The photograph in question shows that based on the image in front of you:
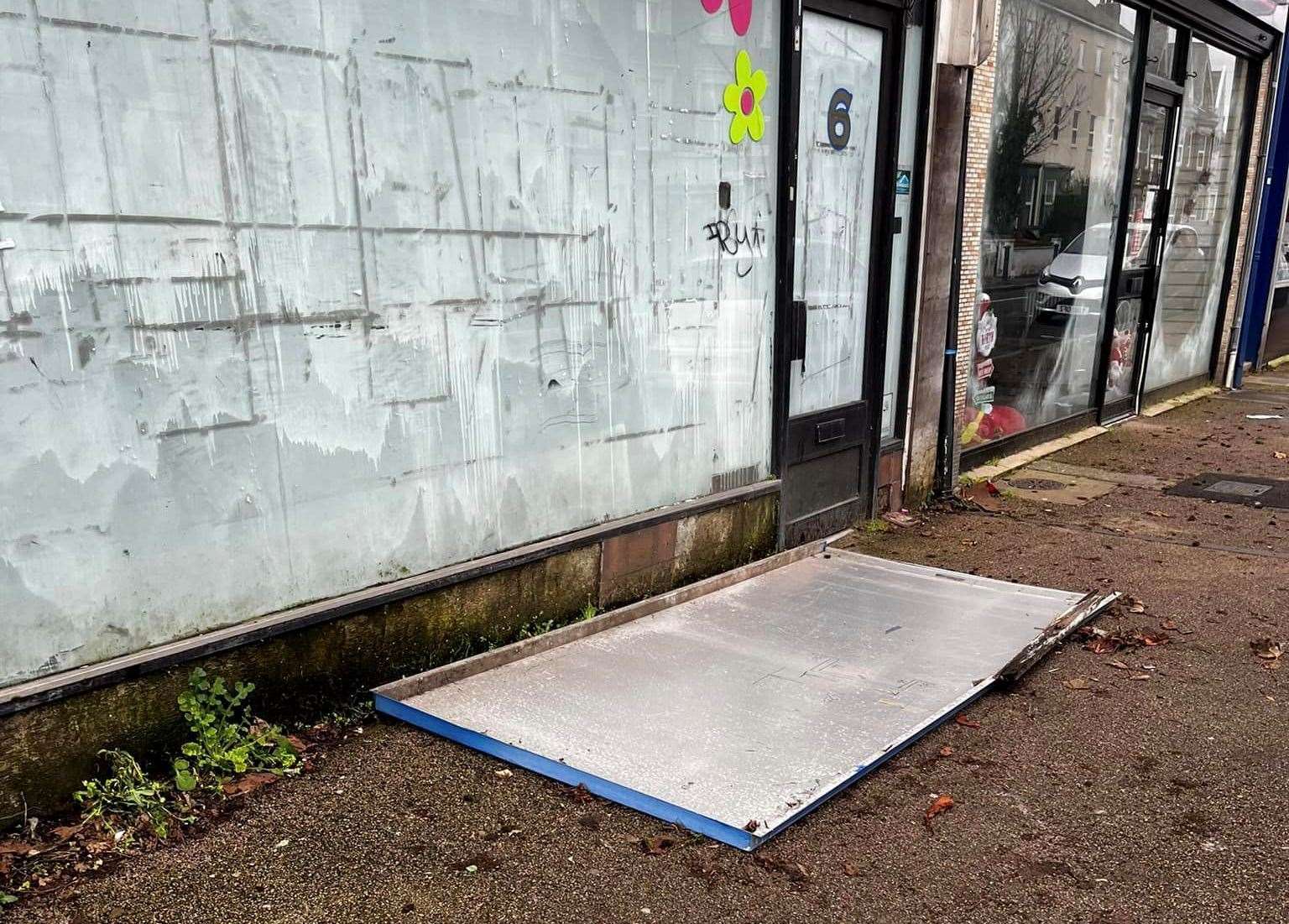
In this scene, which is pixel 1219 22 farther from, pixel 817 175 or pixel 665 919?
pixel 665 919

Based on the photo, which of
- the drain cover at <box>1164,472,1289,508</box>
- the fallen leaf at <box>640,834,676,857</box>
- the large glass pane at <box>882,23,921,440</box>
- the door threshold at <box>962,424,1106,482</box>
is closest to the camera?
the fallen leaf at <box>640,834,676,857</box>

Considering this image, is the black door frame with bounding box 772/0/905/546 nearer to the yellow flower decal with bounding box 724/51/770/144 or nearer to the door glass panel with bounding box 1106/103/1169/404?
the yellow flower decal with bounding box 724/51/770/144

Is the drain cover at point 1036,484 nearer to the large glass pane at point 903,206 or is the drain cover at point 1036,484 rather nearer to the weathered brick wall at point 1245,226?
the large glass pane at point 903,206

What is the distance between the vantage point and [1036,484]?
314 inches

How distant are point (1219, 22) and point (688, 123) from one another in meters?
8.86

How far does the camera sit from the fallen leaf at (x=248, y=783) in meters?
3.36

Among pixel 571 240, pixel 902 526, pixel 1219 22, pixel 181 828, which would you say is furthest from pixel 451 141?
pixel 1219 22

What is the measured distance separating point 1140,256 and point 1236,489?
3855mm

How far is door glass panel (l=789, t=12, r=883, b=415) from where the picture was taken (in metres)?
5.76

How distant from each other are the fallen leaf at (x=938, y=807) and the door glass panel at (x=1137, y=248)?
806cm

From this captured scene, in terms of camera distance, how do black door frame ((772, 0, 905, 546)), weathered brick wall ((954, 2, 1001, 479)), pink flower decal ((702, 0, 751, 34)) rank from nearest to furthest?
1. pink flower decal ((702, 0, 751, 34))
2. black door frame ((772, 0, 905, 546))
3. weathered brick wall ((954, 2, 1001, 479))

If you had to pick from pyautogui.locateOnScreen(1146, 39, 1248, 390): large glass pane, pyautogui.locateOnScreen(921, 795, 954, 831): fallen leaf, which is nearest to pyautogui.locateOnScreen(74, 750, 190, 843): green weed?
pyautogui.locateOnScreen(921, 795, 954, 831): fallen leaf

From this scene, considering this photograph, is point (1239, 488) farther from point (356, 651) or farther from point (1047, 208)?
point (356, 651)

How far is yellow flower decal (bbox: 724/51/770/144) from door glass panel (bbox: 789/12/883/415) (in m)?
0.41
